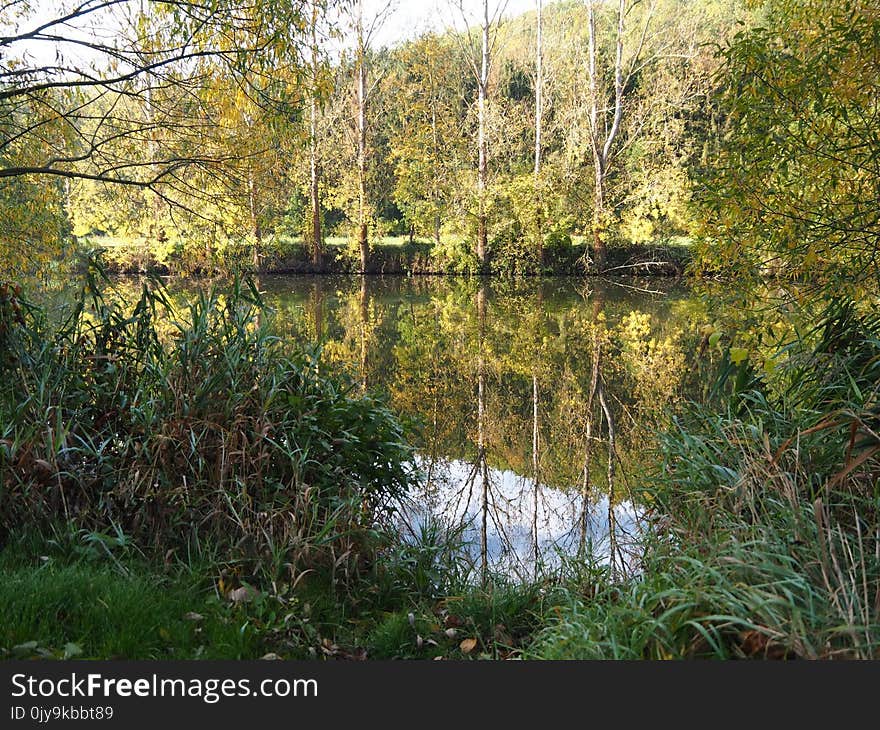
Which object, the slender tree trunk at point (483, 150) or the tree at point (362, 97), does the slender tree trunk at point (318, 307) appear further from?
the slender tree trunk at point (483, 150)

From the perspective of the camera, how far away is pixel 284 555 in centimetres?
357

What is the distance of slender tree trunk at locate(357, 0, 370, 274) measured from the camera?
23.8m

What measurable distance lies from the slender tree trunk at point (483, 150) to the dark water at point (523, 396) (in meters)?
6.01

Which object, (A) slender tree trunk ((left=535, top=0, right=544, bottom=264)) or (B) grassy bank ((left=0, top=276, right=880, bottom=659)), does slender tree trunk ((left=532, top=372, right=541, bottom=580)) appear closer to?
(B) grassy bank ((left=0, top=276, right=880, bottom=659))

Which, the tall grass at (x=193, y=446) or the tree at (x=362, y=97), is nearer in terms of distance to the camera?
the tall grass at (x=193, y=446)

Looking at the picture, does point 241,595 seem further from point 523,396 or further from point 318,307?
point 318,307

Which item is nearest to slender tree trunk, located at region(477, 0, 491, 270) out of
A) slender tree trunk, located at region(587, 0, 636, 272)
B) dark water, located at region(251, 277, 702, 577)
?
slender tree trunk, located at region(587, 0, 636, 272)

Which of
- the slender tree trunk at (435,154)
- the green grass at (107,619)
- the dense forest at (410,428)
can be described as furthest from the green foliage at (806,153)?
Result: the slender tree trunk at (435,154)

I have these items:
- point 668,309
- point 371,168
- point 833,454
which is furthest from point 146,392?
point 371,168

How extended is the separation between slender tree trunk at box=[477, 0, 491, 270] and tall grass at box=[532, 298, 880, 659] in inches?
780

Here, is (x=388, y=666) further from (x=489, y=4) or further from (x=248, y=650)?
(x=489, y=4)

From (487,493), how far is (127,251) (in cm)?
2109

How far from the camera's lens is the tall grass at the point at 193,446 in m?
3.60

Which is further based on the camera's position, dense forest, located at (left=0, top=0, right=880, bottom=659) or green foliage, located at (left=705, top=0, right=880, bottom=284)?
green foliage, located at (left=705, top=0, right=880, bottom=284)
